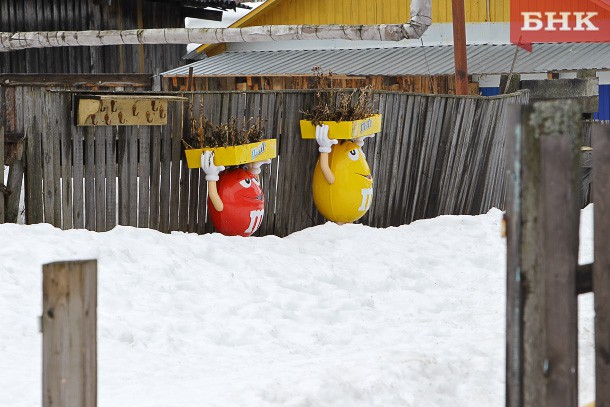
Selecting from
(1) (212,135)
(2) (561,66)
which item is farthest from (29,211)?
(2) (561,66)

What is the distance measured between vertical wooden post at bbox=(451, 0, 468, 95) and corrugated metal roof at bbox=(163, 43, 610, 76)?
2.86 metres

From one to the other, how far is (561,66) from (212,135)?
31.8 feet

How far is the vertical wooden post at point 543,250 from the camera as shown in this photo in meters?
3.65

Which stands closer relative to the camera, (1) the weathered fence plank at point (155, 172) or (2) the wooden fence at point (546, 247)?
(2) the wooden fence at point (546, 247)

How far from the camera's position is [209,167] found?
9297 millimetres

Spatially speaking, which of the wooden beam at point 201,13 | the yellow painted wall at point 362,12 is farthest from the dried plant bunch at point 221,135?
the wooden beam at point 201,13

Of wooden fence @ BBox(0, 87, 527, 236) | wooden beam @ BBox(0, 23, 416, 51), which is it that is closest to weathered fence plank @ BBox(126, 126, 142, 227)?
wooden fence @ BBox(0, 87, 527, 236)

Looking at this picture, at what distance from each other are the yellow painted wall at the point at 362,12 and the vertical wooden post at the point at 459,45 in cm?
599

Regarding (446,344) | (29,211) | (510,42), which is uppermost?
(510,42)

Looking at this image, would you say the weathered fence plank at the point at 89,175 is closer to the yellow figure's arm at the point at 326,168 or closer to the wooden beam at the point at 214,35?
the yellow figure's arm at the point at 326,168

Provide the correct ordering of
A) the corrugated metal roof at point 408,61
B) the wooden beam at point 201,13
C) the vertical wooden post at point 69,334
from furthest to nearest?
the wooden beam at point 201,13
the corrugated metal roof at point 408,61
the vertical wooden post at point 69,334

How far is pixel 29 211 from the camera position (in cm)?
877

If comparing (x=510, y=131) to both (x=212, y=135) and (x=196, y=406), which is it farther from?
Result: (x=212, y=135)

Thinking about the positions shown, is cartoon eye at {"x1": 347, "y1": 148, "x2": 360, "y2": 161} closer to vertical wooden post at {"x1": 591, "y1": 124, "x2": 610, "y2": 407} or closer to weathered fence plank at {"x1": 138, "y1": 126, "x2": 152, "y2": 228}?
weathered fence plank at {"x1": 138, "y1": 126, "x2": 152, "y2": 228}
